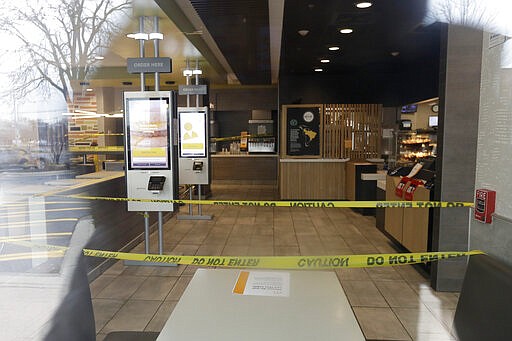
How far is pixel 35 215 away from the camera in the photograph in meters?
3.26

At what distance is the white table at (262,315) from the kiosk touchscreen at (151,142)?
2.91m

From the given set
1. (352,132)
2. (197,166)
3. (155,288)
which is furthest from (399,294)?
(352,132)

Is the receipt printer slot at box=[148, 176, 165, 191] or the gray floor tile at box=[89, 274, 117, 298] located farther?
the receipt printer slot at box=[148, 176, 165, 191]

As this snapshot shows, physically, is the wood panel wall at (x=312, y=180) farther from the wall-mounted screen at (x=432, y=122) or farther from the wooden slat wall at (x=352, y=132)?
the wall-mounted screen at (x=432, y=122)

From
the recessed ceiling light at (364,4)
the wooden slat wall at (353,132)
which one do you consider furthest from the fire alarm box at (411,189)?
the wooden slat wall at (353,132)

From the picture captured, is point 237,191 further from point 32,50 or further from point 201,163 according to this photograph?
point 32,50

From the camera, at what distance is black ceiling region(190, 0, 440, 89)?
185 inches

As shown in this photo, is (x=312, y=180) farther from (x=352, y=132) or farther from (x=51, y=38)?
(x=51, y=38)

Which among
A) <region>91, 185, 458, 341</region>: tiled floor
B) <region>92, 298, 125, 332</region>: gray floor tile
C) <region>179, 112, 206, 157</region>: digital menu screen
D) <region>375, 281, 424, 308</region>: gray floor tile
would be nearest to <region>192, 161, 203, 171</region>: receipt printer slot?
<region>179, 112, 206, 157</region>: digital menu screen

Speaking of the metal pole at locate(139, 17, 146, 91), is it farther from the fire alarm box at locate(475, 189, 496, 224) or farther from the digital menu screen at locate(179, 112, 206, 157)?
the fire alarm box at locate(475, 189, 496, 224)

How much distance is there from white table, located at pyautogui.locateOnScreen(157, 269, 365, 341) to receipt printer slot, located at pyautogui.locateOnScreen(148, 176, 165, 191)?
2.83 meters

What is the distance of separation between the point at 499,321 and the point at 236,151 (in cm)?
1147

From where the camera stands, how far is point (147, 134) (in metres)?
4.60

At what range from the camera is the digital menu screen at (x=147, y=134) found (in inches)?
180
